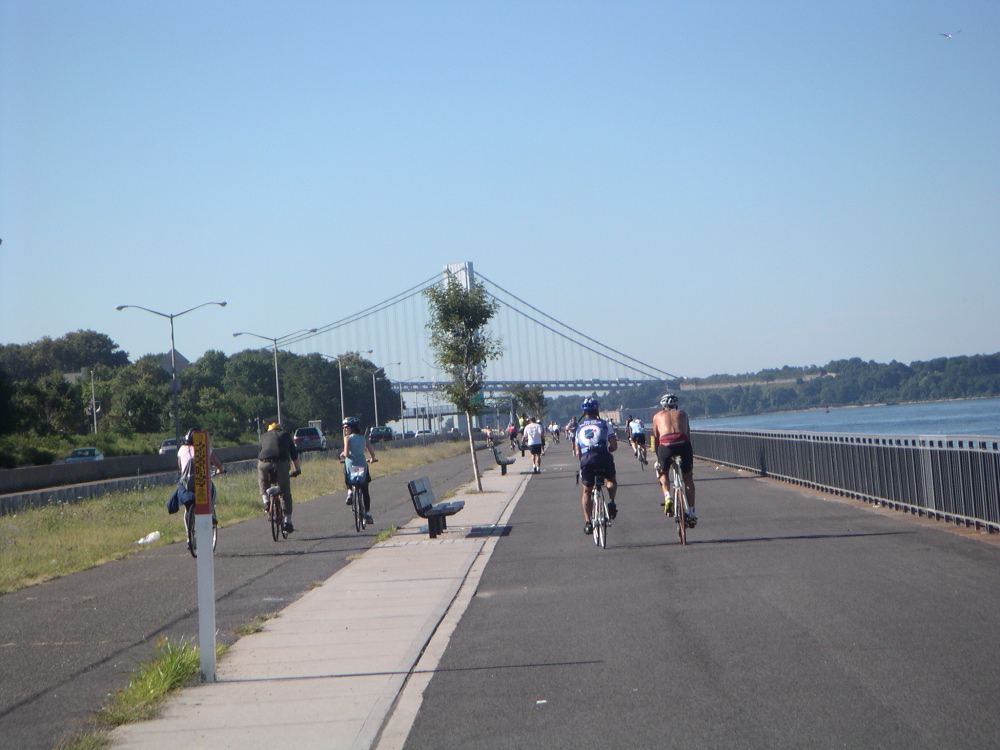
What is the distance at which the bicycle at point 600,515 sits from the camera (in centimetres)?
1173

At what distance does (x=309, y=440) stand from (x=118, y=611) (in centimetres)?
5484

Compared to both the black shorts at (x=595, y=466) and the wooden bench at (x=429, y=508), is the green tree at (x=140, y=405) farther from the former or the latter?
the black shorts at (x=595, y=466)

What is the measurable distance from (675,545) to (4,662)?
6806 mm

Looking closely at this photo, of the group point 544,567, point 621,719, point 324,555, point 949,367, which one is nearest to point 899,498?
point 544,567

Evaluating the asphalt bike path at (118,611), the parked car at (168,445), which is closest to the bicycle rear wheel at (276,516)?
the asphalt bike path at (118,611)

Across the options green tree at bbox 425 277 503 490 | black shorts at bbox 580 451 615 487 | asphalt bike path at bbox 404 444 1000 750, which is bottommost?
asphalt bike path at bbox 404 444 1000 750

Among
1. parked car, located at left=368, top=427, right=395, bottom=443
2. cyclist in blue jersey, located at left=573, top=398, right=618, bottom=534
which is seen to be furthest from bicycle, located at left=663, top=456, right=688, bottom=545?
parked car, located at left=368, top=427, right=395, bottom=443

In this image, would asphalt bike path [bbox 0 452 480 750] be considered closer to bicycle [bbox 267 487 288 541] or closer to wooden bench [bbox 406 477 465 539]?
bicycle [bbox 267 487 288 541]

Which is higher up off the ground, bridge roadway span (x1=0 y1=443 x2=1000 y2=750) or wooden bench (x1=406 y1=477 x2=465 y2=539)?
wooden bench (x1=406 y1=477 x2=465 y2=539)

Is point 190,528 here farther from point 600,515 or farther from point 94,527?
point 94,527

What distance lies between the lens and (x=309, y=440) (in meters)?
63.7

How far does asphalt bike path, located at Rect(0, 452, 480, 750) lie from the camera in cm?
619

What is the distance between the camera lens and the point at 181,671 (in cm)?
635

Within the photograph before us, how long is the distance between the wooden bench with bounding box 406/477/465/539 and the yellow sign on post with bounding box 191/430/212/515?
716cm
